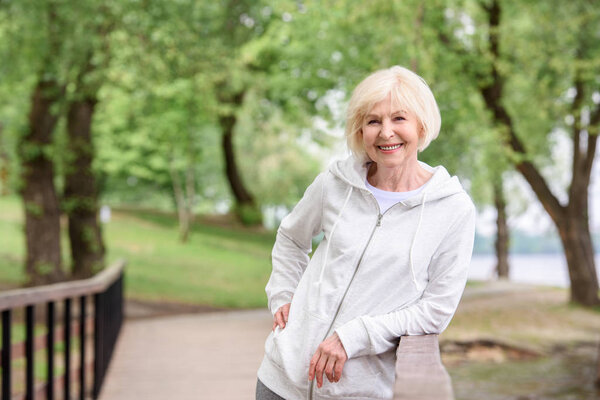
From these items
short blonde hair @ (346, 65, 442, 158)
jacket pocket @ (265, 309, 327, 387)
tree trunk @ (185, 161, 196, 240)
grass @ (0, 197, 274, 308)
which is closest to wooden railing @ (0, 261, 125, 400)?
jacket pocket @ (265, 309, 327, 387)

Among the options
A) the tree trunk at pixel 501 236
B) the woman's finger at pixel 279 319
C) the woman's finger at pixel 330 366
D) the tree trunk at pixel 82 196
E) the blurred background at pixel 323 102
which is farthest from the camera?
the tree trunk at pixel 501 236

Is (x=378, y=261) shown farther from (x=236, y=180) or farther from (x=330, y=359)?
(x=236, y=180)

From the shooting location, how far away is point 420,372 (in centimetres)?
188

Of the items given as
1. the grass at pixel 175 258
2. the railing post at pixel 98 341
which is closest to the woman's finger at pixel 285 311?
the railing post at pixel 98 341

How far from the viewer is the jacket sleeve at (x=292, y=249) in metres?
A: 2.56

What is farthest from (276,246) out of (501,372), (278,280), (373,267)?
(501,372)

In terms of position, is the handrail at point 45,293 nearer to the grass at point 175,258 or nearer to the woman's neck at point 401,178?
the woman's neck at point 401,178

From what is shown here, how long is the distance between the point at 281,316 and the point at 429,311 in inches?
20.2

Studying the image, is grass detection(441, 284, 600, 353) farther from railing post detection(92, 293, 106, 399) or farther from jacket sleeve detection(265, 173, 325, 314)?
jacket sleeve detection(265, 173, 325, 314)

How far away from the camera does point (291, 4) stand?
38.3 ft

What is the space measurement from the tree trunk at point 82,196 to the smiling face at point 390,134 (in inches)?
425

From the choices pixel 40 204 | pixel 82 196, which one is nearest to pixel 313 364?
pixel 40 204

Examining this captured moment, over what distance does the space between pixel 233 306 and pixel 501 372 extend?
9.19m

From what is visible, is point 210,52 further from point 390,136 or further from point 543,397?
point 390,136
